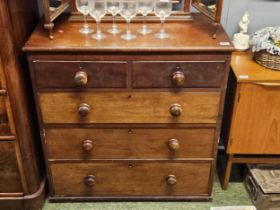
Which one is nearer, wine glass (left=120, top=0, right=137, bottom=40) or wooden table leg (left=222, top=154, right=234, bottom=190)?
wine glass (left=120, top=0, right=137, bottom=40)

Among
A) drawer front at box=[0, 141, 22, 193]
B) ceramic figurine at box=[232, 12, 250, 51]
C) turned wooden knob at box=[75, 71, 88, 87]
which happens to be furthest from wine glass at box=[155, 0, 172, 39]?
drawer front at box=[0, 141, 22, 193]

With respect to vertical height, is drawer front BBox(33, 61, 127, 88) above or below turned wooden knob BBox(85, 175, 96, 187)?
above

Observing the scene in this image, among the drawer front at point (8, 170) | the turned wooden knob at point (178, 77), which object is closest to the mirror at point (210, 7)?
the turned wooden knob at point (178, 77)

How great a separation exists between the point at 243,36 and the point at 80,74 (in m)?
0.93

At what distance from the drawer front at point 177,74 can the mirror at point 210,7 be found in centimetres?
22

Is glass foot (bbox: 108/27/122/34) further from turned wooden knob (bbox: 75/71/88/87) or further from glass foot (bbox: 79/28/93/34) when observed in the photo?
turned wooden knob (bbox: 75/71/88/87)

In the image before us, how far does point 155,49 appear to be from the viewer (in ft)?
5.19

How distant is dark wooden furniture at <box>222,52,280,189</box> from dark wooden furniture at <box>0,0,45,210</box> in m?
1.01

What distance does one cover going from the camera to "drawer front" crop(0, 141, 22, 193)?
1816 millimetres

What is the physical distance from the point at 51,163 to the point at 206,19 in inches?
42.7

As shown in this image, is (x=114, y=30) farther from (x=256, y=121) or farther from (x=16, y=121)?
(x=256, y=121)

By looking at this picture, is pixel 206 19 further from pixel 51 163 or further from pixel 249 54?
pixel 51 163

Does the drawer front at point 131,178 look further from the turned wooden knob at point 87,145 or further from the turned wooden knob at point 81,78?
the turned wooden knob at point 81,78

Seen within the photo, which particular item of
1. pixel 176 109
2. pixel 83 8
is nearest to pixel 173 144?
pixel 176 109
